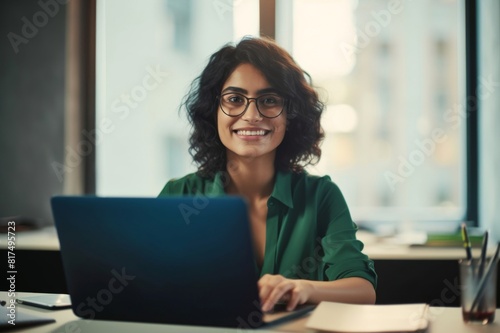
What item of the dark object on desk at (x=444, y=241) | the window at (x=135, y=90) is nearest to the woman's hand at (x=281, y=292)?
the dark object on desk at (x=444, y=241)

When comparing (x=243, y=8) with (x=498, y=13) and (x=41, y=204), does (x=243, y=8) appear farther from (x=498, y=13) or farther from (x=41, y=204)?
(x=41, y=204)

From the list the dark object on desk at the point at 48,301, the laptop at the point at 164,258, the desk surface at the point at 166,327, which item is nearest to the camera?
the laptop at the point at 164,258

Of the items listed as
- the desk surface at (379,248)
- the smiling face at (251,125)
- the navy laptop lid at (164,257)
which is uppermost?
the smiling face at (251,125)

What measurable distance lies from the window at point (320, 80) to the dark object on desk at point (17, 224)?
16.0 inches

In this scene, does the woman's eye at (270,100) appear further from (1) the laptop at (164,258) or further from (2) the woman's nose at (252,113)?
(1) the laptop at (164,258)

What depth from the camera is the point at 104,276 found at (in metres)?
0.99

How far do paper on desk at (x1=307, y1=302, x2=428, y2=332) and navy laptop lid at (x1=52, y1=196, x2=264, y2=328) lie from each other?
0.15 metres

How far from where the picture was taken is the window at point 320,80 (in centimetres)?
297

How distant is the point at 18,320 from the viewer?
1102 mm

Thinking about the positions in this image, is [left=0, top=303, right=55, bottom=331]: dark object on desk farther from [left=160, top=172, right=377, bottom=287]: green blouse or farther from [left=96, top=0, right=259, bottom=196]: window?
[left=96, top=0, right=259, bottom=196]: window

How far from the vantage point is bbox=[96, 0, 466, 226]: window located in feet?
9.75

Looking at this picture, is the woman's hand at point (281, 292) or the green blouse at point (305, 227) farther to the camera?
the green blouse at point (305, 227)

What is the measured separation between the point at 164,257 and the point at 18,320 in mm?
389

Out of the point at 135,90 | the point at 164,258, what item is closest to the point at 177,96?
the point at 135,90
